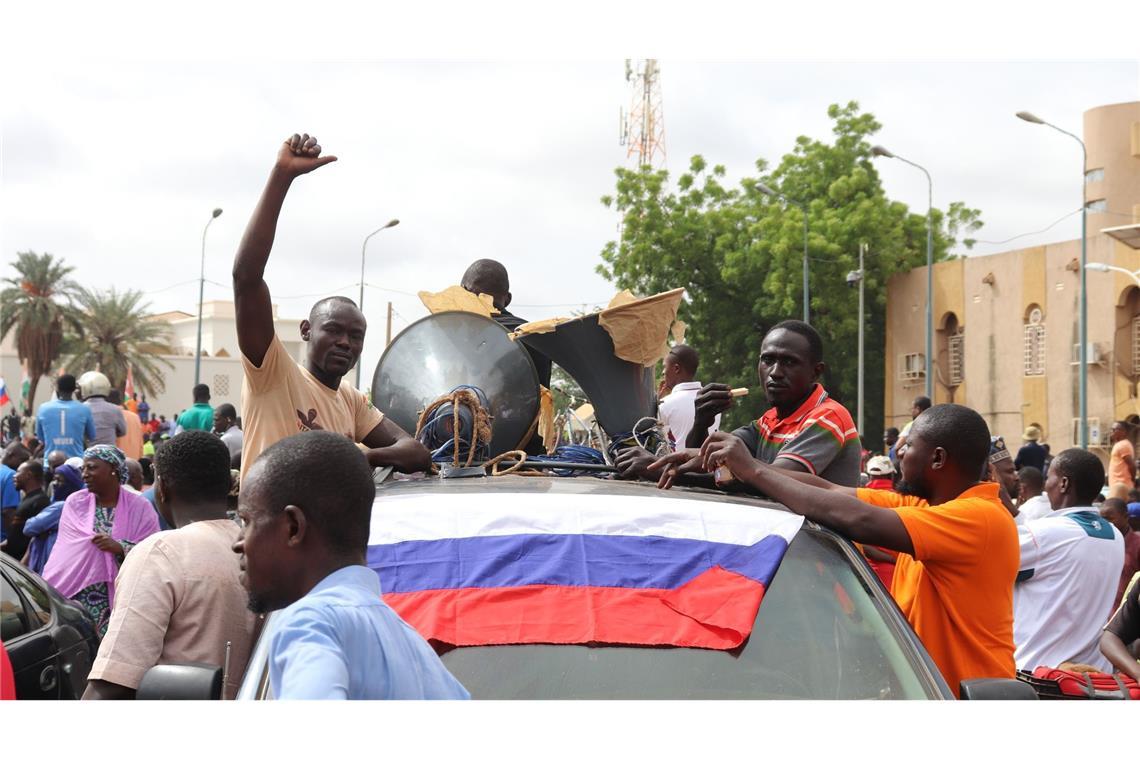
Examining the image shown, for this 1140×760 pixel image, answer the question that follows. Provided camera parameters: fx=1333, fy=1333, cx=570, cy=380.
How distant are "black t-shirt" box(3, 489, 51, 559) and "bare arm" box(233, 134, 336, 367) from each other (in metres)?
6.79

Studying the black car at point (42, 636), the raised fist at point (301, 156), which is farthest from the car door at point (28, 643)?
the raised fist at point (301, 156)

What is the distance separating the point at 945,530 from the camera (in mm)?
3596

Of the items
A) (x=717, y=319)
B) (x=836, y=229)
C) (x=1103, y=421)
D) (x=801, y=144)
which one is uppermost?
(x=801, y=144)

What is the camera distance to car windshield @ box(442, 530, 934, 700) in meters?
2.99

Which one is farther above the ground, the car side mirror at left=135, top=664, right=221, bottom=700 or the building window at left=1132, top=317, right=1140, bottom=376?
the building window at left=1132, top=317, right=1140, bottom=376

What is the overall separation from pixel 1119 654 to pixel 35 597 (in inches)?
186

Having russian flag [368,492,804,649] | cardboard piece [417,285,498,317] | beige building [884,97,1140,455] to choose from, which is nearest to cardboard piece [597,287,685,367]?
cardboard piece [417,285,498,317]

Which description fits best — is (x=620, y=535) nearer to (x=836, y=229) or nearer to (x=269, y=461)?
(x=269, y=461)

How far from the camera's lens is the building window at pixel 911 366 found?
40062mm

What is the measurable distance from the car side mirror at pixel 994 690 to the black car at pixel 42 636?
425cm

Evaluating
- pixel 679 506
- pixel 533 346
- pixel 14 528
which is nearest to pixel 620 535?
pixel 679 506

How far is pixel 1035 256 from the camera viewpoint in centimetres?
3494

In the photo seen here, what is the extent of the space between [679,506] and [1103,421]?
3295 cm

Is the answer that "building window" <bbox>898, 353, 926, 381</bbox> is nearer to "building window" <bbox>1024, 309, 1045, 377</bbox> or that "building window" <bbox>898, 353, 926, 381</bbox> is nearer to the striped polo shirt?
"building window" <bbox>1024, 309, 1045, 377</bbox>
